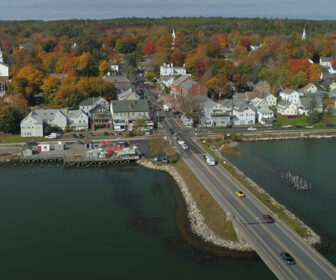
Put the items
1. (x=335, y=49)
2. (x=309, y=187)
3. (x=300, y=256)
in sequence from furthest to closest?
(x=335, y=49), (x=309, y=187), (x=300, y=256)

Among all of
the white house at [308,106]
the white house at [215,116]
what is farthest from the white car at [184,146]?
the white house at [308,106]

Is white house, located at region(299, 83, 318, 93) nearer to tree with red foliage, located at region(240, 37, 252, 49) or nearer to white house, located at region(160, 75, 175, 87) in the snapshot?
white house, located at region(160, 75, 175, 87)

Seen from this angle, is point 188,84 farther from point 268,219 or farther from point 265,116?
point 268,219

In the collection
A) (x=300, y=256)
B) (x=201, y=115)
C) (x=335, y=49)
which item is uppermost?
(x=335, y=49)

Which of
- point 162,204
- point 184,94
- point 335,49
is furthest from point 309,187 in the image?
point 335,49

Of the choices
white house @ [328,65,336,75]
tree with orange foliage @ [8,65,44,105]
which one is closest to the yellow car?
tree with orange foliage @ [8,65,44,105]

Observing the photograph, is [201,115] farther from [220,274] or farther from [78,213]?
[220,274]
